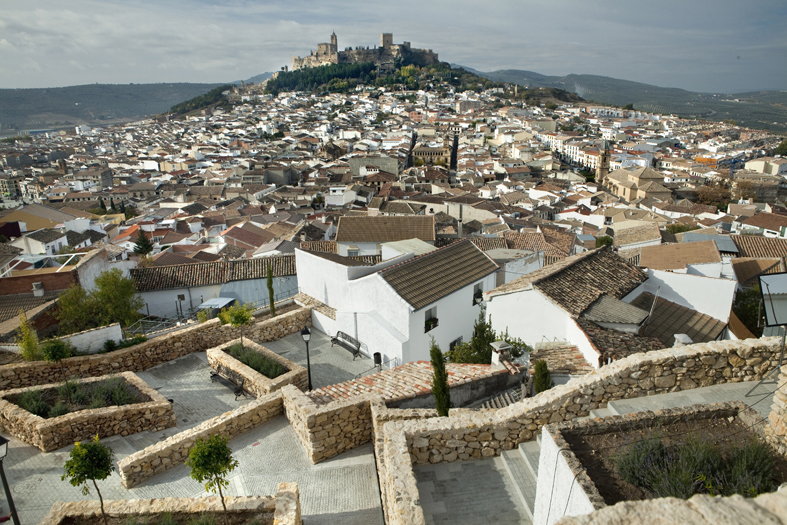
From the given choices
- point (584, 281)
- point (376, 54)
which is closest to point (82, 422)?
point (584, 281)

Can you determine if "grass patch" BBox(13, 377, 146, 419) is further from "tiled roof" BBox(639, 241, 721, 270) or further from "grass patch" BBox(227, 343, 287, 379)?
"tiled roof" BBox(639, 241, 721, 270)

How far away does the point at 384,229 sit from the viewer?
24.4m

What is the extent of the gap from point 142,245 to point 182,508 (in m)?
30.0

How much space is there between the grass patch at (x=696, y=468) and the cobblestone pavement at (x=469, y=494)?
1.47m

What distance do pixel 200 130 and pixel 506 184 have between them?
3985 inches

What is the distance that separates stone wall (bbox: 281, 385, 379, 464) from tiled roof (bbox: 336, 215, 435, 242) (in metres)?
16.4

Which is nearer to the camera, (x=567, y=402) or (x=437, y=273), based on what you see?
(x=567, y=402)

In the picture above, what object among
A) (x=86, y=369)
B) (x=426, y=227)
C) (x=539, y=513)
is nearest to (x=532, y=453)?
(x=539, y=513)

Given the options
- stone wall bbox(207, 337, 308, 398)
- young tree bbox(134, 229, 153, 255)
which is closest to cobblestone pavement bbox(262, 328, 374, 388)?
stone wall bbox(207, 337, 308, 398)

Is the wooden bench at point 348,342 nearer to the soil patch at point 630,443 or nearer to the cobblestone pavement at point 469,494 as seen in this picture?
the cobblestone pavement at point 469,494

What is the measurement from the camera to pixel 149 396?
357 inches

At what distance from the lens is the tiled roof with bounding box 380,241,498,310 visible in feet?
39.7

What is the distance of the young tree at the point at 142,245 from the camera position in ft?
102

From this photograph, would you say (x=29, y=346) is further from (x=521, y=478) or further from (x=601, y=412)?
(x=601, y=412)
